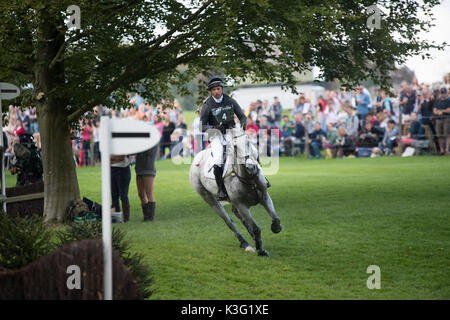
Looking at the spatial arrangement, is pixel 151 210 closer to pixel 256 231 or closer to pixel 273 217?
pixel 256 231

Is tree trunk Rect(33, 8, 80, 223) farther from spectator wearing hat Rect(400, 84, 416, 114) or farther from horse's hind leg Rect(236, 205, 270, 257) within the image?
spectator wearing hat Rect(400, 84, 416, 114)

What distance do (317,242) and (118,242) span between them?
5.00 metres

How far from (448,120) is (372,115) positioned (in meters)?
3.95

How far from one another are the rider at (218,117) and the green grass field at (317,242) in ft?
4.46

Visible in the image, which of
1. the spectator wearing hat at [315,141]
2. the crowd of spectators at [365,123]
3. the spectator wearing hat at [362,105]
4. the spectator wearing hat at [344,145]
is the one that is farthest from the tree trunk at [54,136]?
the spectator wearing hat at [315,141]

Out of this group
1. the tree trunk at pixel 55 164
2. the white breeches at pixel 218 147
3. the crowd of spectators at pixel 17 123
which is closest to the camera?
the white breeches at pixel 218 147

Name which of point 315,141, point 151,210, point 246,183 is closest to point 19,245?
point 246,183

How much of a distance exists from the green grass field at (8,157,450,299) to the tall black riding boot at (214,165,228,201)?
35.3 inches

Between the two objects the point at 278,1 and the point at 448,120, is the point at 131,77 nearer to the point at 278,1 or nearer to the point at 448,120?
the point at 278,1

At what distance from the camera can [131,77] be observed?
15.4 m

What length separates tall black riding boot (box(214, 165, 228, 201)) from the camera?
1114 cm

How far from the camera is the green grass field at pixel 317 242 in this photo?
8438 millimetres

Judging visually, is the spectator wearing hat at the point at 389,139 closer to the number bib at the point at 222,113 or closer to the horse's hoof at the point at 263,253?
the number bib at the point at 222,113
